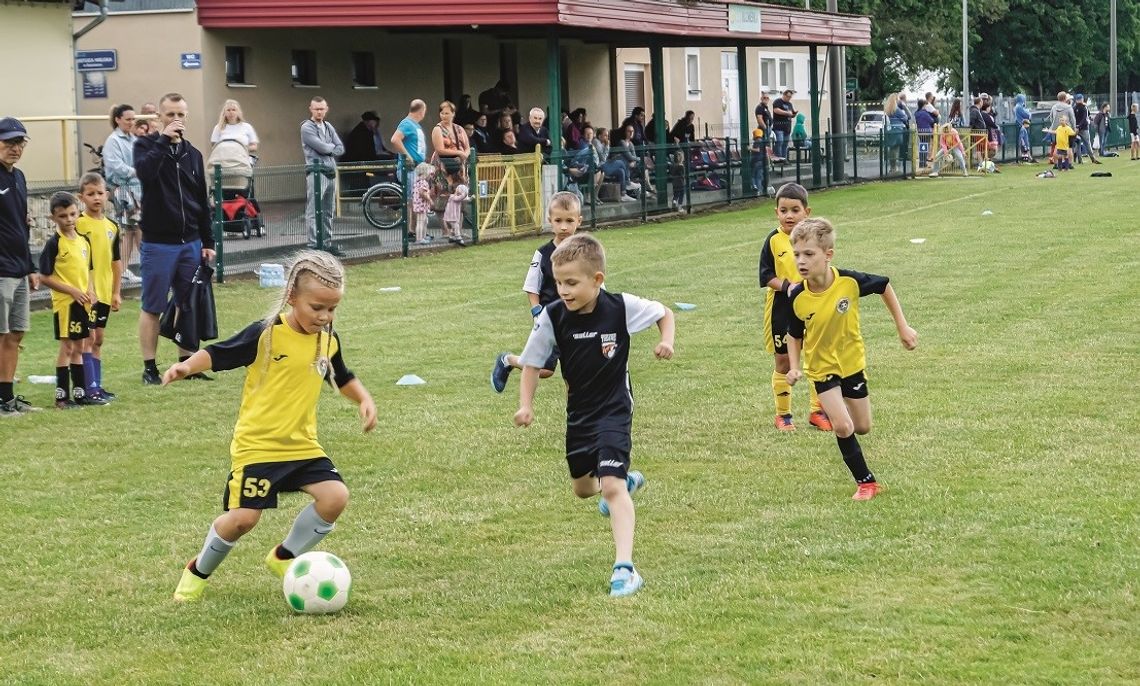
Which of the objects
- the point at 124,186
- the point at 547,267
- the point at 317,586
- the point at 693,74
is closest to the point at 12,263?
the point at 547,267

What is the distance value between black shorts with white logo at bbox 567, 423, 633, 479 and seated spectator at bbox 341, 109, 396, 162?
20418 mm

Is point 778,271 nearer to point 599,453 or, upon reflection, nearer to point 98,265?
point 599,453

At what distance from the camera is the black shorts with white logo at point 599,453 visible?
6.38 meters

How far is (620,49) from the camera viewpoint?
135 feet

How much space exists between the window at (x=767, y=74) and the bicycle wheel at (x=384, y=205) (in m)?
34.2

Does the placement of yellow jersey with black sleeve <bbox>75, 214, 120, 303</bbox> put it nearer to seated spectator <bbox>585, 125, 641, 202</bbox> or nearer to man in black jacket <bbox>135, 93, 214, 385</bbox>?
man in black jacket <bbox>135, 93, 214, 385</bbox>

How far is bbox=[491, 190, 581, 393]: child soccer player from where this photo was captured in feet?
27.9

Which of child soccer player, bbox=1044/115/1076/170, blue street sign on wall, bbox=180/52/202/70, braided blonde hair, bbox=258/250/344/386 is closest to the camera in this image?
braided blonde hair, bbox=258/250/344/386

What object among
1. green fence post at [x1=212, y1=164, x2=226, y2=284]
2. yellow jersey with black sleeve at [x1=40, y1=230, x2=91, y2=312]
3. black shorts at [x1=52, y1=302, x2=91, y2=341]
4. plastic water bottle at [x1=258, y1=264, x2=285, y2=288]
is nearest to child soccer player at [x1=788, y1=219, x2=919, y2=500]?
black shorts at [x1=52, y1=302, x2=91, y2=341]

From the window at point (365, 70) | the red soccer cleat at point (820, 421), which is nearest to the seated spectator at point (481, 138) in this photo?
the window at point (365, 70)

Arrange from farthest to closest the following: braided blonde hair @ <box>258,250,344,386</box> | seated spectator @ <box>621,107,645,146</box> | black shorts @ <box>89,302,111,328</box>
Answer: seated spectator @ <box>621,107,645,146</box> < black shorts @ <box>89,302,111,328</box> < braided blonde hair @ <box>258,250,344,386</box>

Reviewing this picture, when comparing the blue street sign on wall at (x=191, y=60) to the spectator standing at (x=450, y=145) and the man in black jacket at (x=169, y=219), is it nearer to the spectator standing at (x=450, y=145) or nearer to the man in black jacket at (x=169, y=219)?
the spectator standing at (x=450, y=145)

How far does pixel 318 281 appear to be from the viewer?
19.7 feet

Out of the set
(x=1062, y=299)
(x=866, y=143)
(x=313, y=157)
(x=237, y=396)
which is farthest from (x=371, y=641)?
(x=866, y=143)
